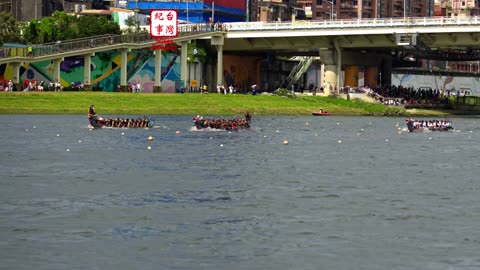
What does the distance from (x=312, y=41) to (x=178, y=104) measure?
27488mm

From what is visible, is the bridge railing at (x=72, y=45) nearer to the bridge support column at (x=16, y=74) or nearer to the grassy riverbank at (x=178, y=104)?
the bridge support column at (x=16, y=74)

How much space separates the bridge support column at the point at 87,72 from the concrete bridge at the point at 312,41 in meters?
0.13

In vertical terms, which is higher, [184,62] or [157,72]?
[184,62]

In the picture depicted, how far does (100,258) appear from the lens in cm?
3797

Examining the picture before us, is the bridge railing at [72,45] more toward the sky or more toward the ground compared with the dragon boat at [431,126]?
more toward the sky

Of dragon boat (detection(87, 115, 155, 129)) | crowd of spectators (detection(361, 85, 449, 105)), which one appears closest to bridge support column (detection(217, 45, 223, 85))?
crowd of spectators (detection(361, 85, 449, 105))

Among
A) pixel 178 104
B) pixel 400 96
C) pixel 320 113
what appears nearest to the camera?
pixel 178 104

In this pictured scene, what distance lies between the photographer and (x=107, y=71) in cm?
14850

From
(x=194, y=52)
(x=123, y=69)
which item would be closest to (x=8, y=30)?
(x=123, y=69)

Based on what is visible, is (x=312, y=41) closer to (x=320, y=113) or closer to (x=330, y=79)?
(x=330, y=79)

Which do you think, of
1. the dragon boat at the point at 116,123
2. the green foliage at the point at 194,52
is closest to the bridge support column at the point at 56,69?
the green foliage at the point at 194,52

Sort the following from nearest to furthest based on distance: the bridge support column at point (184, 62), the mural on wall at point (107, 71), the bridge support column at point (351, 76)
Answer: the mural on wall at point (107, 71), the bridge support column at point (184, 62), the bridge support column at point (351, 76)

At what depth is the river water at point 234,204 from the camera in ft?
127

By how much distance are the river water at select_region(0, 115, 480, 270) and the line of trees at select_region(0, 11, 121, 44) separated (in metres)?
62.4
